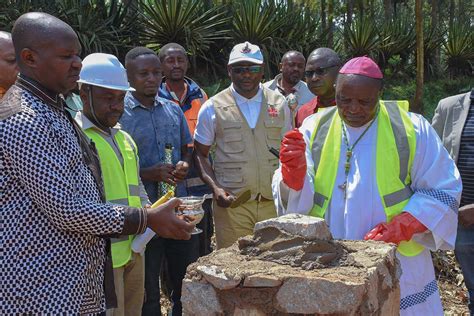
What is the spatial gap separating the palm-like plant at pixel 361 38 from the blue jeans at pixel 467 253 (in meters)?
10.8

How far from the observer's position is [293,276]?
224cm

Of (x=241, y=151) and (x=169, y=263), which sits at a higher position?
(x=241, y=151)

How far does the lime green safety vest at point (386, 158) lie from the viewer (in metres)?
3.06

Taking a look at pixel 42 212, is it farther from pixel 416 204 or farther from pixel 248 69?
pixel 248 69

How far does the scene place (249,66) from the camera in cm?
464

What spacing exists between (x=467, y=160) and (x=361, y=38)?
1084cm

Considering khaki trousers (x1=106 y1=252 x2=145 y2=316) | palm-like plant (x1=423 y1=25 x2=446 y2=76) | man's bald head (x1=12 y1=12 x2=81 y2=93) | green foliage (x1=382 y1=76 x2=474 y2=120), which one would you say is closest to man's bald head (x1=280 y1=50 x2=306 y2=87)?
khaki trousers (x1=106 y1=252 x2=145 y2=316)

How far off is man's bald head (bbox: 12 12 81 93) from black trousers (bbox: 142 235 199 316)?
201 cm

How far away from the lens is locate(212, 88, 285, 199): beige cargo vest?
14.7 ft

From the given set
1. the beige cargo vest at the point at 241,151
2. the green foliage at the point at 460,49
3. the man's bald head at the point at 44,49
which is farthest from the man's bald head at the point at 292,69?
the green foliage at the point at 460,49

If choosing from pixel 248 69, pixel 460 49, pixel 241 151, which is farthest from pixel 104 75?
pixel 460 49

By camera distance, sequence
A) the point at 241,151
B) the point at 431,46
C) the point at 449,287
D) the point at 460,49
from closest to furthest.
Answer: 1. the point at 241,151
2. the point at 449,287
3. the point at 431,46
4. the point at 460,49

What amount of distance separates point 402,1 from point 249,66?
834 inches

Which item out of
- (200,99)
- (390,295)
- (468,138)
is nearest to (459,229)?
(468,138)
